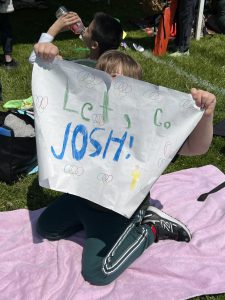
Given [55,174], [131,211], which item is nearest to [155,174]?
[131,211]

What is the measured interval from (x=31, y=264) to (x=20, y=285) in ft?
0.60

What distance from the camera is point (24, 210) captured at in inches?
126

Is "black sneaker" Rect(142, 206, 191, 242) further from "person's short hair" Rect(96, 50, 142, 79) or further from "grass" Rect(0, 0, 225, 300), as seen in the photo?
"person's short hair" Rect(96, 50, 142, 79)

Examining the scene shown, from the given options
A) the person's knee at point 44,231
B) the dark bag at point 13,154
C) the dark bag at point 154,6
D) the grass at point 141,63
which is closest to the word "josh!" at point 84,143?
the person's knee at point 44,231

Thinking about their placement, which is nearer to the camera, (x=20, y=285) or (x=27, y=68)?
(x=20, y=285)

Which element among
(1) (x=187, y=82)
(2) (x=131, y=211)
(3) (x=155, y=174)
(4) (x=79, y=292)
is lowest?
(1) (x=187, y=82)

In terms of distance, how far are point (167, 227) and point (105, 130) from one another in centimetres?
81

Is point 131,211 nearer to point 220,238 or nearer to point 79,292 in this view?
point 79,292

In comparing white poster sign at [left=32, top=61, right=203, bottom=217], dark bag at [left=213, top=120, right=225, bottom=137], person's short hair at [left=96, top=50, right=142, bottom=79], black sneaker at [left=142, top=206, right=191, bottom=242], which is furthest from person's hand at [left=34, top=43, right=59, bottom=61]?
dark bag at [left=213, top=120, right=225, bottom=137]

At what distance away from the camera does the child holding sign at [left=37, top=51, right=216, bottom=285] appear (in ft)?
8.24

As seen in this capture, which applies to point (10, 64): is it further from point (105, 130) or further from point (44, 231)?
point (105, 130)

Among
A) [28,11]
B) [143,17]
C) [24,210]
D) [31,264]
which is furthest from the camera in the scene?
[28,11]

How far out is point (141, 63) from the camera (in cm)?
614

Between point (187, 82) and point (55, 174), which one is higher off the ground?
point (55, 174)
